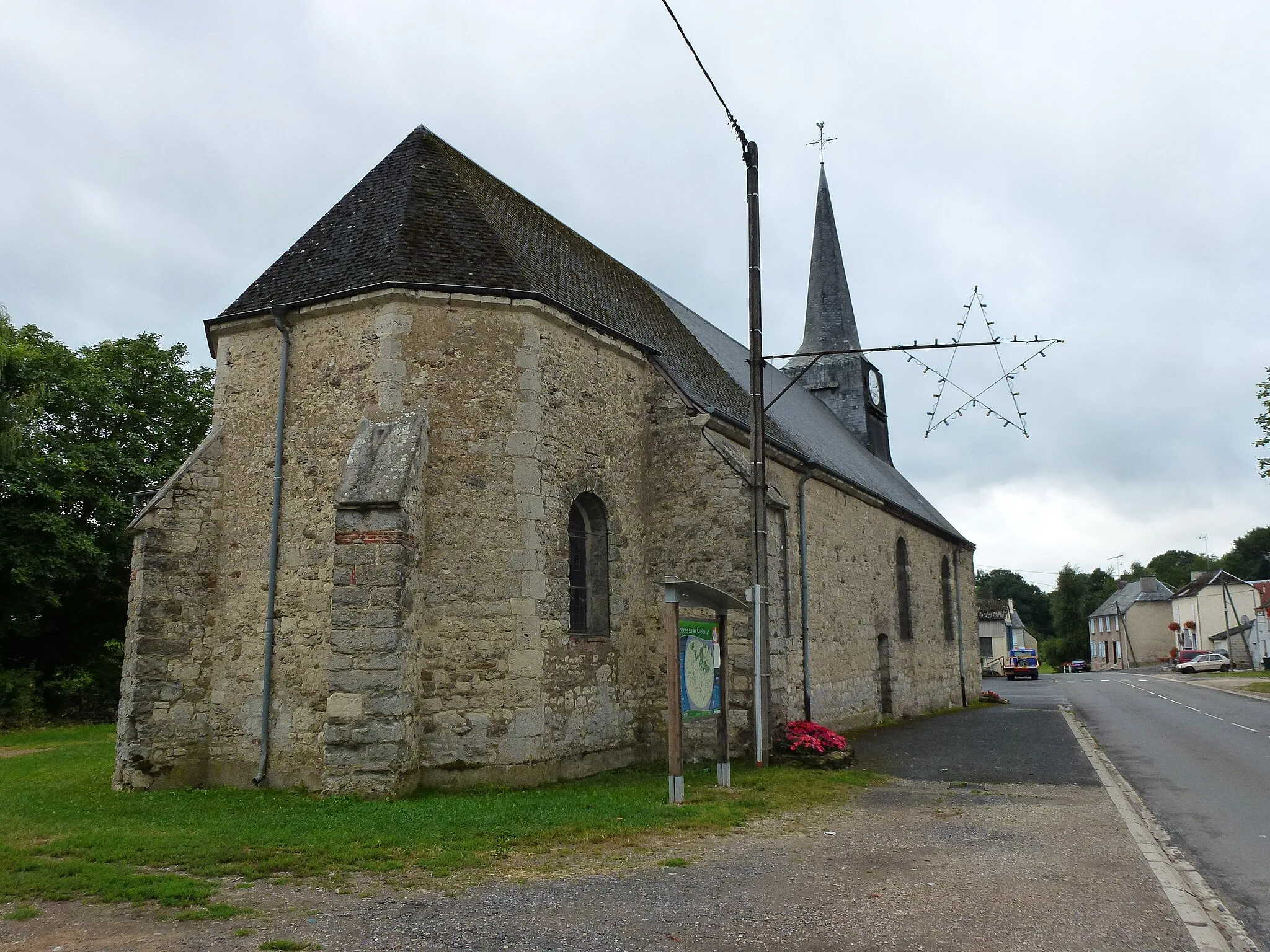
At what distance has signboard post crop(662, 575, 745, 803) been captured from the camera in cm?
942

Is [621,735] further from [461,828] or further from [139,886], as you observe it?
[139,886]

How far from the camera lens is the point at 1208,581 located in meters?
69.4

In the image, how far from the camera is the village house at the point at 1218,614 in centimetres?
6344

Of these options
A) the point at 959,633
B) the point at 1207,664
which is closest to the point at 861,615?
the point at 959,633

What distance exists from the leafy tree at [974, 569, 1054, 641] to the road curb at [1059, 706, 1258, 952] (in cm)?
10623

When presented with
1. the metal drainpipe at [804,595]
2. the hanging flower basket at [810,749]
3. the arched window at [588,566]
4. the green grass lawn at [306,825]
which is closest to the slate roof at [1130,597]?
the metal drainpipe at [804,595]

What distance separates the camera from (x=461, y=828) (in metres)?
7.91

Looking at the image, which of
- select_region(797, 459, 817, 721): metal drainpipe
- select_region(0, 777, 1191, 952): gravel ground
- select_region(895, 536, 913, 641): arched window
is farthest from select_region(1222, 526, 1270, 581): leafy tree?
select_region(0, 777, 1191, 952): gravel ground

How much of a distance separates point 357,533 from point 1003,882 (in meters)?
6.94

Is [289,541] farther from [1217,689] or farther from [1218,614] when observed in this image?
[1218,614]

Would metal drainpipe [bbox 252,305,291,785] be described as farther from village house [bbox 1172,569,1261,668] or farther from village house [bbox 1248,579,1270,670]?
village house [bbox 1172,569,1261,668]

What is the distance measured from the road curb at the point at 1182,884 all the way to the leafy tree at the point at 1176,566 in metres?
105

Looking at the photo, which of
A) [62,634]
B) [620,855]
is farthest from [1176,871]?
[62,634]

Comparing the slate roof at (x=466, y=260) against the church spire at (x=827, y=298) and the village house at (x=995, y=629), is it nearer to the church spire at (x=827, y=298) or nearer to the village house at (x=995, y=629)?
the church spire at (x=827, y=298)
